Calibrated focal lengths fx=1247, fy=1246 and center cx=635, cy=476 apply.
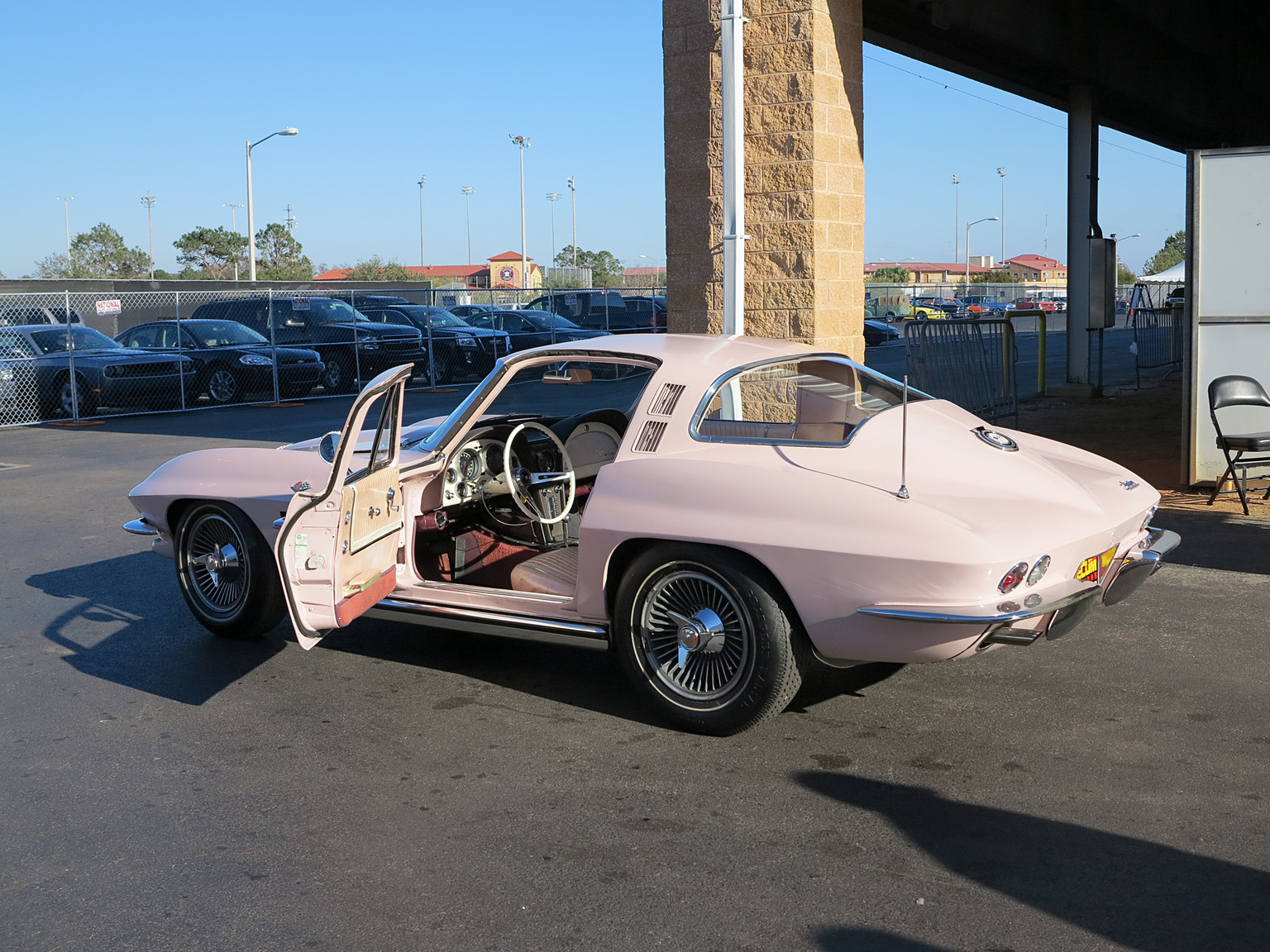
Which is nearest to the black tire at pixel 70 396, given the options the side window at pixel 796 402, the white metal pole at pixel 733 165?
the white metal pole at pixel 733 165

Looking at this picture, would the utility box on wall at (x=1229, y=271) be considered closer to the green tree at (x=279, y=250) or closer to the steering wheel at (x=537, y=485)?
the steering wheel at (x=537, y=485)

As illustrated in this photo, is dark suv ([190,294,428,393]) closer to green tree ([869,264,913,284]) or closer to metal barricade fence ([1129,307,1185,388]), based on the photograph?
metal barricade fence ([1129,307,1185,388])

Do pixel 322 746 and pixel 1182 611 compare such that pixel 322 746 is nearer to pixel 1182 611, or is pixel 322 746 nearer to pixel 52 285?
pixel 1182 611

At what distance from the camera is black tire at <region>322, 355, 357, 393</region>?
22.5 metres

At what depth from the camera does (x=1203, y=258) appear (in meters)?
9.80

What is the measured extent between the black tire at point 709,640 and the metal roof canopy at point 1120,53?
10528mm

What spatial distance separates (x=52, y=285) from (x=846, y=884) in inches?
1630

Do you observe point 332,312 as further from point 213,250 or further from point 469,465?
point 213,250

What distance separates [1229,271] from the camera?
32.0 ft

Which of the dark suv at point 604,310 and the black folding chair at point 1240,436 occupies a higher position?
the dark suv at point 604,310

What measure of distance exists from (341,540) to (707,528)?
1463 millimetres

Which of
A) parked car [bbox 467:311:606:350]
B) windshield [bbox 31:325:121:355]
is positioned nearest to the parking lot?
windshield [bbox 31:325:121:355]

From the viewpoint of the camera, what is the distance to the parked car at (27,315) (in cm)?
2081

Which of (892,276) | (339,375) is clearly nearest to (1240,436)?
(339,375)
